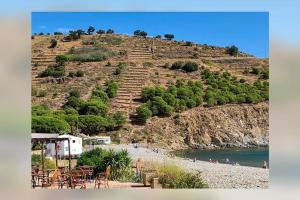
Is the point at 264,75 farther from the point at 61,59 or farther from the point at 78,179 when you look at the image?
the point at 78,179

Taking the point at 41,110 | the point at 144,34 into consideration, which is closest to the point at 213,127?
the point at 144,34

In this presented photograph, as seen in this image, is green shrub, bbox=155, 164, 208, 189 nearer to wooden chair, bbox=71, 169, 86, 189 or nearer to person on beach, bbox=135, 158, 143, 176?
person on beach, bbox=135, 158, 143, 176

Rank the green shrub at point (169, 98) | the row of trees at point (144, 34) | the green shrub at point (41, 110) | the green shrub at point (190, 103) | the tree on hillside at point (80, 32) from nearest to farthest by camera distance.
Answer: the row of trees at point (144, 34), the tree on hillside at point (80, 32), the green shrub at point (41, 110), the green shrub at point (169, 98), the green shrub at point (190, 103)

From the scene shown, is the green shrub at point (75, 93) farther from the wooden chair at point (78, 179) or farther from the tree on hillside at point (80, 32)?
the wooden chair at point (78, 179)

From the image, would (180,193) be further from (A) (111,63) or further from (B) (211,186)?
(A) (111,63)

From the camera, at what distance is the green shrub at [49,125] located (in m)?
13.0

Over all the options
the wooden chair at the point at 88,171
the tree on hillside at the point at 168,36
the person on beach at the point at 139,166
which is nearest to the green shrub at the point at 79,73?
the tree on hillside at the point at 168,36

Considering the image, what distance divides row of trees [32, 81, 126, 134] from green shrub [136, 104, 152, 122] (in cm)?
34

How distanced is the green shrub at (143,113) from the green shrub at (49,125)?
1593mm

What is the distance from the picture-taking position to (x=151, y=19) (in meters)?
12.0

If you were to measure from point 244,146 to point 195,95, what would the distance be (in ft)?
5.11

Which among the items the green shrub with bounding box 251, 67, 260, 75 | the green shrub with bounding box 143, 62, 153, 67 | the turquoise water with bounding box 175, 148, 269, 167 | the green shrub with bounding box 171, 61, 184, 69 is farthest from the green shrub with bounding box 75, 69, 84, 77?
the green shrub with bounding box 251, 67, 260, 75

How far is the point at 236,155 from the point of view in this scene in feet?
52.0
